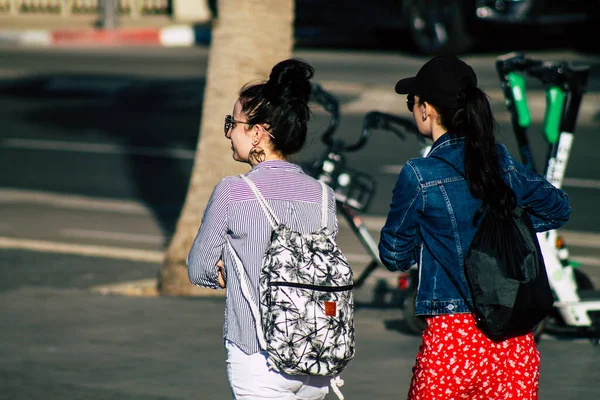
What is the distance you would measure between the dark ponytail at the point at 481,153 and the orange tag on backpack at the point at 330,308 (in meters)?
0.51

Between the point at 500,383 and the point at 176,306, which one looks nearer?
the point at 500,383

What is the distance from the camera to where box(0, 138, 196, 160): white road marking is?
1450 cm

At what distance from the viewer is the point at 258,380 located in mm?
3525

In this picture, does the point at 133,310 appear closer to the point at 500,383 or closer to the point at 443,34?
the point at 500,383

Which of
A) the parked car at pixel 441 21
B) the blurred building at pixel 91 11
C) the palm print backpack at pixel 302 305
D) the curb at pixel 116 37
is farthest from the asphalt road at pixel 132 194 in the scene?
the blurred building at pixel 91 11

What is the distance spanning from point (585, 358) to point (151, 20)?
25152 mm

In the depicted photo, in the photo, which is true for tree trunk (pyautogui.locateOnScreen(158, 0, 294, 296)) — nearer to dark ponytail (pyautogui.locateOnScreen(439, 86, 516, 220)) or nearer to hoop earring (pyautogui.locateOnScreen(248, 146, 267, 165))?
hoop earring (pyautogui.locateOnScreen(248, 146, 267, 165))

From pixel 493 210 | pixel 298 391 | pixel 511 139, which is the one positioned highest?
pixel 493 210

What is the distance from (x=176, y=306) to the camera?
744 centimetres

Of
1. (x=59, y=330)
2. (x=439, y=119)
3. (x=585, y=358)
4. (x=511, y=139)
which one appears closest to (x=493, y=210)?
(x=439, y=119)

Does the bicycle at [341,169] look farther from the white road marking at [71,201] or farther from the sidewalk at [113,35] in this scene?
the sidewalk at [113,35]

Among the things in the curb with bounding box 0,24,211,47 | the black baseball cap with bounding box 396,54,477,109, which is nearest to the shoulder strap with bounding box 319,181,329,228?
the black baseball cap with bounding box 396,54,477,109

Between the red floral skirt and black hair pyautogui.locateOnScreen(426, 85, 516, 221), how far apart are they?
1.19 feet

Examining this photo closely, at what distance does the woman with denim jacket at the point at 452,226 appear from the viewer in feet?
11.6
